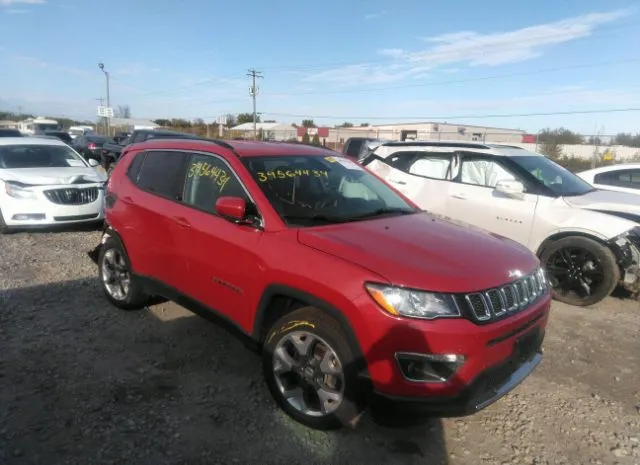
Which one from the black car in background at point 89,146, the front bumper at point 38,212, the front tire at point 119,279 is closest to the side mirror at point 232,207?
the front tire at point 119,279

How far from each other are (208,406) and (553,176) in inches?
213

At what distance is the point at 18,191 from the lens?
311 inches

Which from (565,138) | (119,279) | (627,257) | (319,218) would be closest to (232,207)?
(319,218)

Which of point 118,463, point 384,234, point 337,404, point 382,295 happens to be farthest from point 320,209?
point 118,463

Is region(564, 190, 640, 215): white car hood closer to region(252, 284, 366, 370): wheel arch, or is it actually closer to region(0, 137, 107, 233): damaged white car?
region(252, 284, 366, 370): wheel arch

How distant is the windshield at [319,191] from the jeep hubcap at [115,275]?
1.98 metres

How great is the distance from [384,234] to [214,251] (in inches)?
49.5

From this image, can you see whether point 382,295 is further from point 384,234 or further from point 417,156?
point 417,156

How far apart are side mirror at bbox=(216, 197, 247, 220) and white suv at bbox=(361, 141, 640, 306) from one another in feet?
10.5

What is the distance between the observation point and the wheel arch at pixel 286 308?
2.70 metres

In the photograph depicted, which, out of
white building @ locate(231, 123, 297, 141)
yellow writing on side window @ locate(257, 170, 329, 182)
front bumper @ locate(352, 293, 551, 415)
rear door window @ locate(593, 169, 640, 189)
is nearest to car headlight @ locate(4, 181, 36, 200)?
yellow writing on side window @ locate(257, 170, 329, 182)

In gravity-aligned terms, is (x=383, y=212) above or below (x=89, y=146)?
above

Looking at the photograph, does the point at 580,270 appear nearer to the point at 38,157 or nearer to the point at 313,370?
the point at 313,370

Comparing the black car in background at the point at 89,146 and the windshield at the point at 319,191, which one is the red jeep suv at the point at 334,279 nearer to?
the windshield at the point at 319,191
